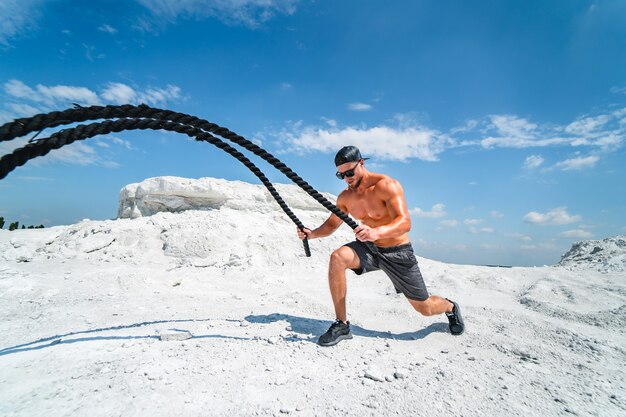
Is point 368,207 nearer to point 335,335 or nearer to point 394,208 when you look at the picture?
point 394,208

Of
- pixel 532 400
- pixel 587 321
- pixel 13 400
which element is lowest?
pixel 13 400

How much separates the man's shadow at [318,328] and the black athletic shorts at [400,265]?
0.44 m

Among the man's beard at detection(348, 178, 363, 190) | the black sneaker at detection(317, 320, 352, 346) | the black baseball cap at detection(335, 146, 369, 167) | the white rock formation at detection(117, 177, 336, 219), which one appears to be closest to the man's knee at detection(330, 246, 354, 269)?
the black sneaker at detection(317, 320, 352, 346)

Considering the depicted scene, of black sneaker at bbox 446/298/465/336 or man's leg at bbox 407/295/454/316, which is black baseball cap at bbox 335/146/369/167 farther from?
black sneaker at bbox 446/298/465/336

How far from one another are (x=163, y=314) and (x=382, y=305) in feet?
10.1

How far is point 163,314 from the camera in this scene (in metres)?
3.91

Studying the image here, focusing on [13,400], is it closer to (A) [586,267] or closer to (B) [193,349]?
(B) [193,349]

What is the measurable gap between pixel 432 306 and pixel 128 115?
11.3ft

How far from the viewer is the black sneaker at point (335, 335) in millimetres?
3058

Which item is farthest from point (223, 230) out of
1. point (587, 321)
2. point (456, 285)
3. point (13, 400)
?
point (587, 321)

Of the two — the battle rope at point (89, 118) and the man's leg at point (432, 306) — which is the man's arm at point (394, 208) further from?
the battle rope at point (89, 118)

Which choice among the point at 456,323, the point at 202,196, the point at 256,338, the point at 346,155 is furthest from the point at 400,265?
the point at 202,196

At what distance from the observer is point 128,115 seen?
87.0 inches

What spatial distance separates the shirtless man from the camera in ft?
11.0
